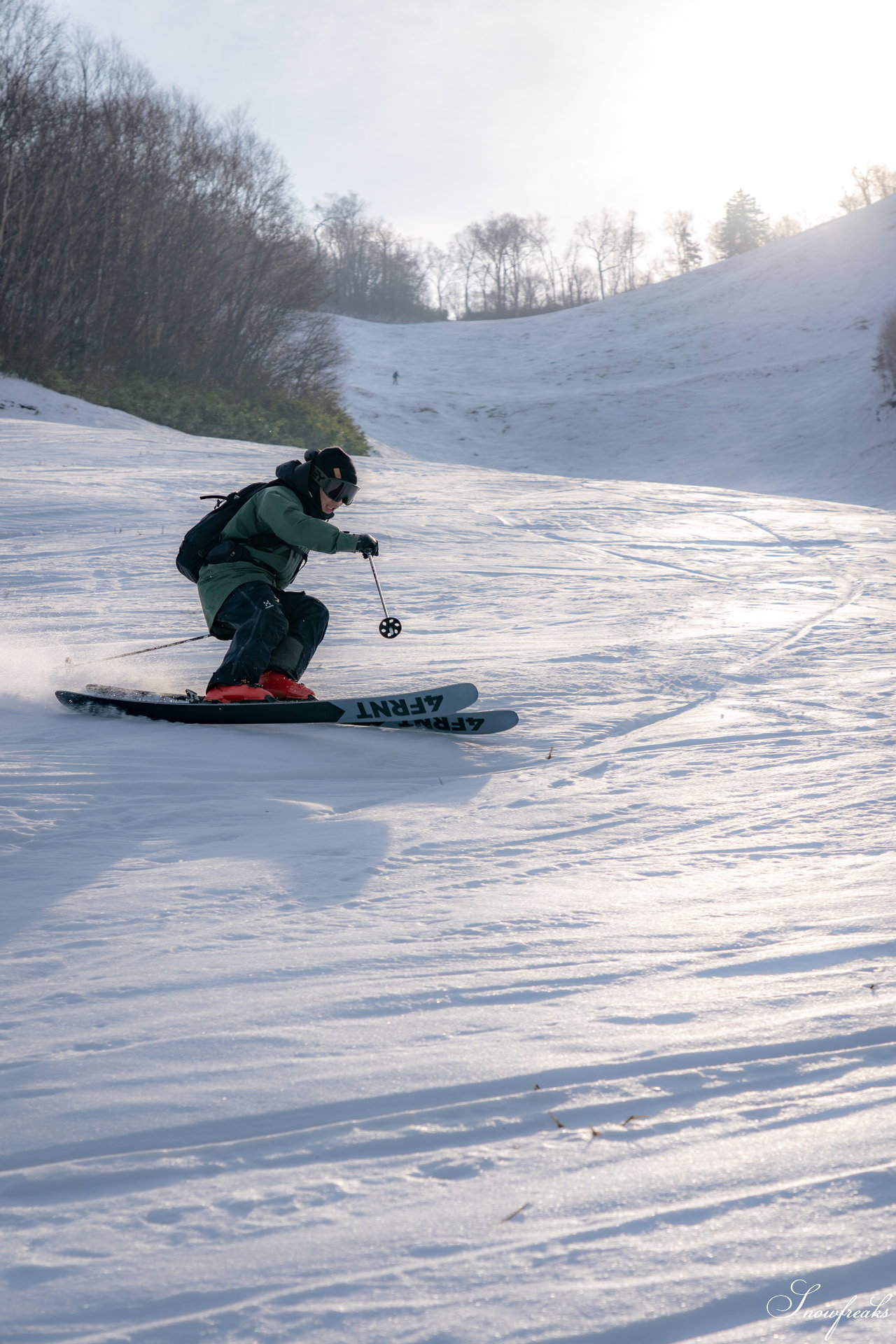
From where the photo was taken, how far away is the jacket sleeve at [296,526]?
470 cm

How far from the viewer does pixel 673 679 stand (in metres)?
6.42

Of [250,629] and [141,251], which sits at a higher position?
[141,251]

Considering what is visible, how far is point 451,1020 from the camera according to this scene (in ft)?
7.75

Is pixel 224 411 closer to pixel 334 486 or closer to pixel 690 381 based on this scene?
pixel 690 381

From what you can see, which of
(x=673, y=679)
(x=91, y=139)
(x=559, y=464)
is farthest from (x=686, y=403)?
(x=673, y=679)

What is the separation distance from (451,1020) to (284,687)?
3137 millimetres

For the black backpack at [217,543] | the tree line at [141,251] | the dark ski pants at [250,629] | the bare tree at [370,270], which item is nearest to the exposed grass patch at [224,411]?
the tree line at [141,251]

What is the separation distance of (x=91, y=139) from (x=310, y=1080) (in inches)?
1176

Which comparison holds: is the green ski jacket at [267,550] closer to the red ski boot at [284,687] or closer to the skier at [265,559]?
the skier at [265,559]

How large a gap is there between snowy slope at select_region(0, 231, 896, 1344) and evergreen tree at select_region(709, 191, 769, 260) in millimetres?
71091

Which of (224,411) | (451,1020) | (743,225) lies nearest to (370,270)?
(743,225)

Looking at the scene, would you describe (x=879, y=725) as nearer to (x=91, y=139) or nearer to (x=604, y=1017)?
(x=604, y=1017)

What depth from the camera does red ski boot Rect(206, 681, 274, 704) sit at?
4.95 metres

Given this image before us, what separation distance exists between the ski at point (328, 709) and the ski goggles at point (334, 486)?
3.57ft
